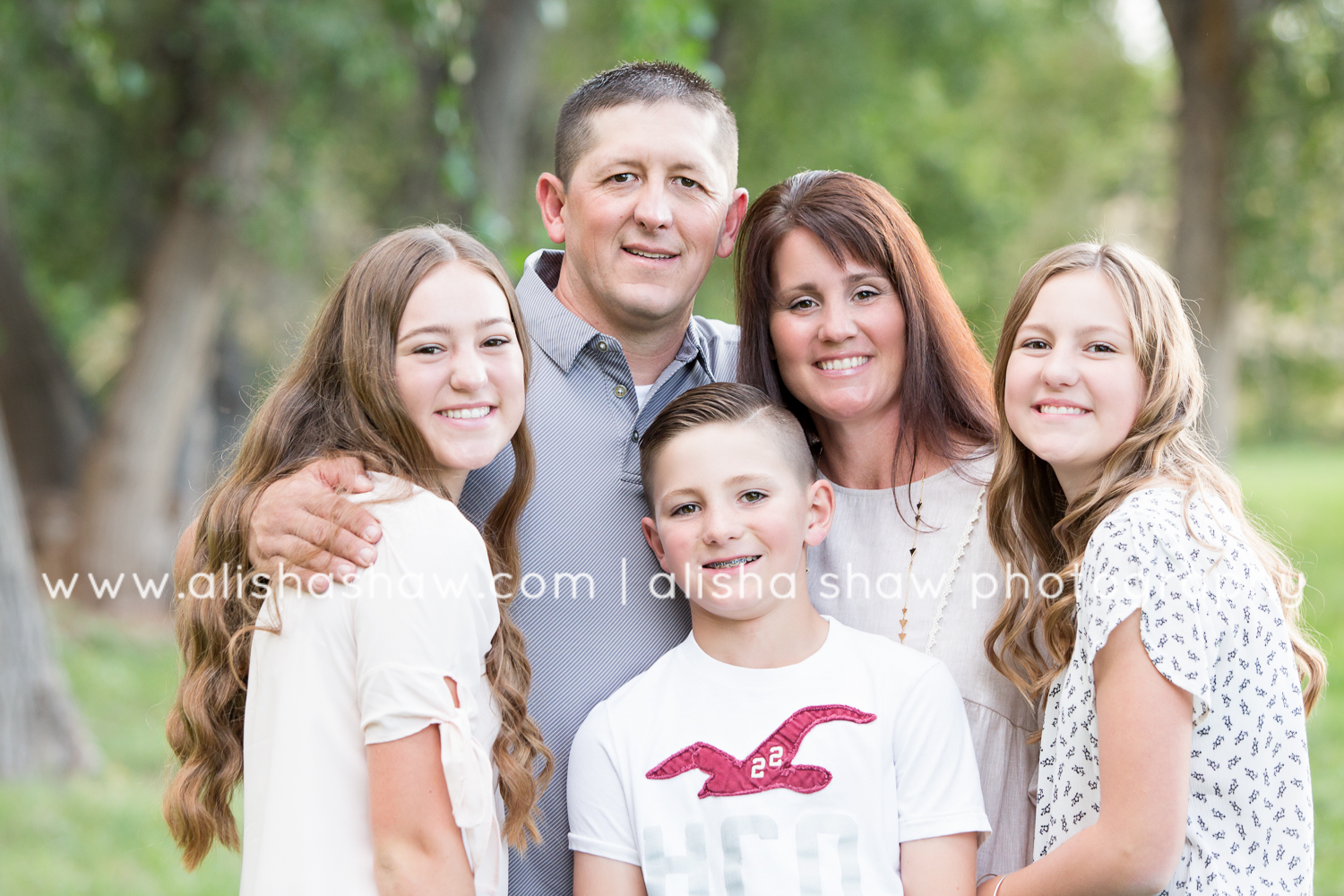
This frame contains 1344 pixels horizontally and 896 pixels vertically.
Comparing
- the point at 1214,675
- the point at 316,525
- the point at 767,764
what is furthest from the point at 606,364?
the point at 1214,675

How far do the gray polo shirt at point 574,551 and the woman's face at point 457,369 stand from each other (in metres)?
0.31

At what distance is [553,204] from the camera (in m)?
2.99

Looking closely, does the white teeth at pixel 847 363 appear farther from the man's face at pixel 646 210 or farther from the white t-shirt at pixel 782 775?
the white t-shirt at pixel 782 775

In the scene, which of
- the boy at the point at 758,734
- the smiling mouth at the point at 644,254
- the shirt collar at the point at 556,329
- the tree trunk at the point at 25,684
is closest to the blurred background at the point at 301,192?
the tree trunk at the point at 25,684

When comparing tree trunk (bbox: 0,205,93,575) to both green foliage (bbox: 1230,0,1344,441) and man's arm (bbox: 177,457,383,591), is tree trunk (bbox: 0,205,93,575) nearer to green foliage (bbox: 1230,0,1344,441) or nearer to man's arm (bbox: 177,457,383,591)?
man's arm (bbox: 177,457,383,591)

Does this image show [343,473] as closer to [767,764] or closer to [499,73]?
[767,764]

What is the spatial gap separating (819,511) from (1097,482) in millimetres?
555

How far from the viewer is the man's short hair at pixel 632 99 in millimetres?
2803

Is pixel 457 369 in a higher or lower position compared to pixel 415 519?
higher

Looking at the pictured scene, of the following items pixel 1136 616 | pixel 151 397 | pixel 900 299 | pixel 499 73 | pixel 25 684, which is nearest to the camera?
pixel 1136 616

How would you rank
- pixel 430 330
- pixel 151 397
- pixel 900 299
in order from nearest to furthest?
pixel 430 330, pixel 900 299, pixel 151 397

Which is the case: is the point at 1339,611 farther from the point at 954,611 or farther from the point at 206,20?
the point at 206,20

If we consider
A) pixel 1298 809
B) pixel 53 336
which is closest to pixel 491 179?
pixel 53 336

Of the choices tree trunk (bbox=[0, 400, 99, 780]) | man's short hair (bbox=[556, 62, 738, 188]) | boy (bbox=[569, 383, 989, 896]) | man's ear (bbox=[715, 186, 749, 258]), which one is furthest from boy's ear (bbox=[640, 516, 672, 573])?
tree trunk (bbox=[0, 400, 99, 780])
